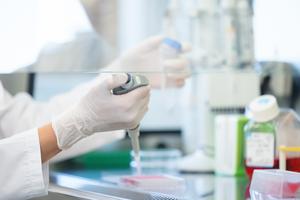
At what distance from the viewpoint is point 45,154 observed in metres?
1.14

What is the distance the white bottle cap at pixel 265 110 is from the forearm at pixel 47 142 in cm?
50

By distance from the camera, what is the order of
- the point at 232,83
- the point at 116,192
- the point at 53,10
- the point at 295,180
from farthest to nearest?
1. the point at 232,83
2. the point at 53,10
3. the point at 116,192
4. the point at 295,180

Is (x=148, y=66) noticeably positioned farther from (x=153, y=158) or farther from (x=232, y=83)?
(x=153, y=158)

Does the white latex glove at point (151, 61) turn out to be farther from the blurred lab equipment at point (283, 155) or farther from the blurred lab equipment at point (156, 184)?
the blurred lab equipment at point (283, 155)

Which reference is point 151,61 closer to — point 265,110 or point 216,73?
point 216,73

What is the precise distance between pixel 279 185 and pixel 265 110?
389 millimetres

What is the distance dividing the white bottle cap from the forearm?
1.64ft

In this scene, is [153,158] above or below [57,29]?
below

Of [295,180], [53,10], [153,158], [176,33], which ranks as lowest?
[153,158]

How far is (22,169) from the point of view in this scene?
112 cm

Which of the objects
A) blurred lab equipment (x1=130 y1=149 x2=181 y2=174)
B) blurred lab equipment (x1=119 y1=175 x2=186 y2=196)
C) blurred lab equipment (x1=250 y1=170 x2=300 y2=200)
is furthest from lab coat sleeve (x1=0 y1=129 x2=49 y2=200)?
blurred lab equipment (x1=130 y1=149 x2=181 y2=174)

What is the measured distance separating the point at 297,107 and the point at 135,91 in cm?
88

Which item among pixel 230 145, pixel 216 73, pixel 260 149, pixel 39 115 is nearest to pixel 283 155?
pixel 260 149

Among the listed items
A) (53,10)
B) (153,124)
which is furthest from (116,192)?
(153,124)
